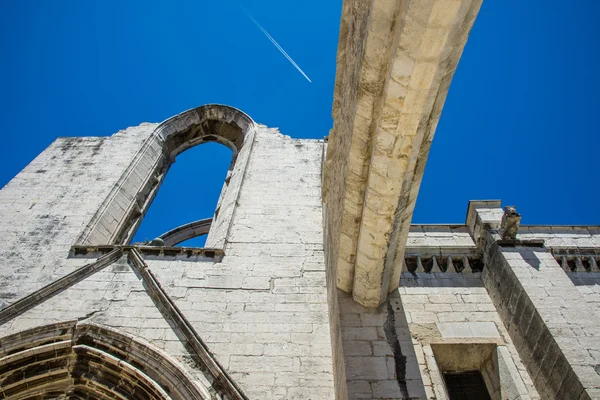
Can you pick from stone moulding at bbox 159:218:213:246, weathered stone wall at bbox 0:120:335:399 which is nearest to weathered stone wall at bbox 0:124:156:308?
weathered stone wall at bbox 0:120:335:399

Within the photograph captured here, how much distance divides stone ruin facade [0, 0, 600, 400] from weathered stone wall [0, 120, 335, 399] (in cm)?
3

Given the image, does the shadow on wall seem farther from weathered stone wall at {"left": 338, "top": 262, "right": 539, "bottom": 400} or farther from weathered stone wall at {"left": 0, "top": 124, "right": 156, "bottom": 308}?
weathered stone wall at {"left": 0, "top": 124, "right": 156, "bottom": 308}

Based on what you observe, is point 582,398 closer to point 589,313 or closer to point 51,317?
point 589,313

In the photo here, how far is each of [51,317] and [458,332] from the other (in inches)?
189

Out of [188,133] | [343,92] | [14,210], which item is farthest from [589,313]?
[188,133]

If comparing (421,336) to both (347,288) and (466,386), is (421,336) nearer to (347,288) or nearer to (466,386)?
(466,386)

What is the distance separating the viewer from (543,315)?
14.5 feet

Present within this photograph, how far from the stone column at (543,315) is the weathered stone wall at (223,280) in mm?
2002

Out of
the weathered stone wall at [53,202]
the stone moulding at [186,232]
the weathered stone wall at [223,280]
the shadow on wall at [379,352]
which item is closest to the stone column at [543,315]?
the shadow on wall at [379,352]

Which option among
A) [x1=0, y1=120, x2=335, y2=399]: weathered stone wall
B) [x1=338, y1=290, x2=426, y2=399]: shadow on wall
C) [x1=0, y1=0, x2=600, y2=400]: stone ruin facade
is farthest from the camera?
[x1=0, y1=120, x2=335, y2=399]: weathered stone wall

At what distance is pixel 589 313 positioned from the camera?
14.8 ft

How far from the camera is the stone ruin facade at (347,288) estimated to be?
3688 millimetres

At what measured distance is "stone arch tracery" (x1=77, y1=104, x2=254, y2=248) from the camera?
26.1ft

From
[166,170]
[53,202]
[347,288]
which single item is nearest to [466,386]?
[347,288]
